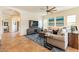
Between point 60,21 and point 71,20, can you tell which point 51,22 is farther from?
point 71,20

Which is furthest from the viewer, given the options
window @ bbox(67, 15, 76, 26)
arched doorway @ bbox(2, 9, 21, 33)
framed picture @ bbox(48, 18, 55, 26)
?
arched doorway @ bbox(2, 9, 21, 33)

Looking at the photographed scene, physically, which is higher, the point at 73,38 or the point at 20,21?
the point at 20,21

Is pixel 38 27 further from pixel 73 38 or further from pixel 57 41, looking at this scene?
pixel 73 38

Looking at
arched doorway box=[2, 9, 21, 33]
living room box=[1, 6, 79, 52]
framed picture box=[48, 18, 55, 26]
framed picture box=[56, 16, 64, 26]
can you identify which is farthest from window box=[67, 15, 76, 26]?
arched doorway box=[2, 9, 21, 33]

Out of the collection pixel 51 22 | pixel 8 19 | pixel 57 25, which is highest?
pixel 8 19

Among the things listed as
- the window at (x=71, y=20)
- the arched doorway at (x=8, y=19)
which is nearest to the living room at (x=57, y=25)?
the window at (x=71, y=20)

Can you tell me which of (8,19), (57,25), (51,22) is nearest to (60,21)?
(57,25)

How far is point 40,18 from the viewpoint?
12.6 ft

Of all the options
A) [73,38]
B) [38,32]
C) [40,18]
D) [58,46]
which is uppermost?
[40,18]

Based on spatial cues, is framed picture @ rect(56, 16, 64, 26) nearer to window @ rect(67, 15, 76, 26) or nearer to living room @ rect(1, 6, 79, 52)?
living room @ rect(1, 6, 79, 52)
